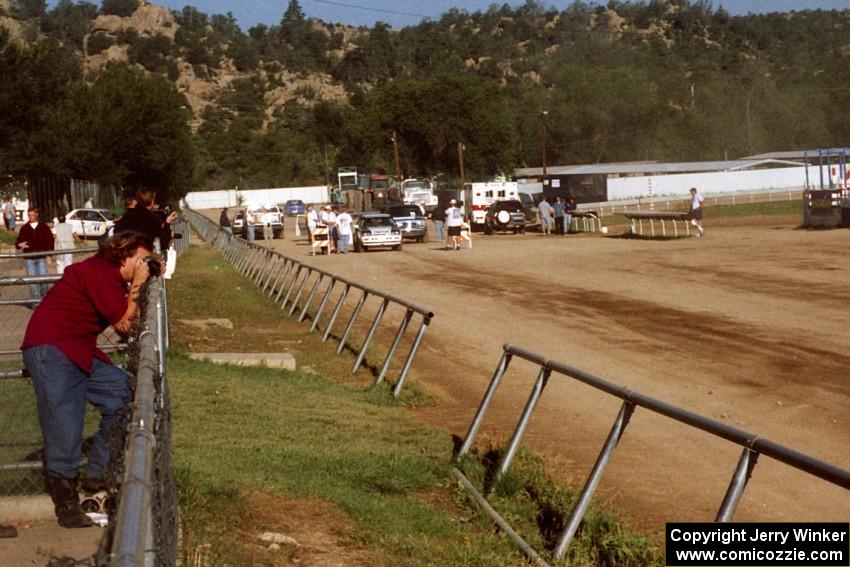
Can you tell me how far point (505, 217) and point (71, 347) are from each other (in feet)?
163

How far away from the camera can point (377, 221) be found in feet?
155

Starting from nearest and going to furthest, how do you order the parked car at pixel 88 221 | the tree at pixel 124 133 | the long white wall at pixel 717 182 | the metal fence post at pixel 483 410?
1. the metal fence post at pixel 483 410
2. the parked car at pixel 88 221
3. the tree at pixel 124 133
4. the long white wall at pixel 717 182

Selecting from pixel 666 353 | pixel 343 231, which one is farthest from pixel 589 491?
pixel 343 231

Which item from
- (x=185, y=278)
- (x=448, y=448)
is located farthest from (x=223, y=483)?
(x=185, y=278)

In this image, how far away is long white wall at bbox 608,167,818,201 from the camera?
90688 millimetres

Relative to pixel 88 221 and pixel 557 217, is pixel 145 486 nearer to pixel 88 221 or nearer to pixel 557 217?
pixel 88 221

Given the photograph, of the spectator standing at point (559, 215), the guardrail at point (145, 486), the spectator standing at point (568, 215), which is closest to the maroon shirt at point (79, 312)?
the guardrail at point (145, 486)

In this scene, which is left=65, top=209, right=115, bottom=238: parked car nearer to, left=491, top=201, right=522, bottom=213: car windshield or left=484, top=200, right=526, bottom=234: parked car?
left=484, top=200, right=526, bottom=234: parked car

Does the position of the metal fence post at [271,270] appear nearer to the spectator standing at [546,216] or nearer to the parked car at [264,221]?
the spectator standing at [546,216]

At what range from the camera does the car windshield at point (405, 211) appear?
2078 inches

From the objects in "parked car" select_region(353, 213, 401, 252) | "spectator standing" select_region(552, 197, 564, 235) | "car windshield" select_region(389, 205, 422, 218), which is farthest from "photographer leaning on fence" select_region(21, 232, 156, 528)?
"spectator standing" select_region(552, 197, 564, 235)

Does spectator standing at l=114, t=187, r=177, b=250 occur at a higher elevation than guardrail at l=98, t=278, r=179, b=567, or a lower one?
higher

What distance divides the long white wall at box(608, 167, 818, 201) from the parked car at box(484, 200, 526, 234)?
34.1 m

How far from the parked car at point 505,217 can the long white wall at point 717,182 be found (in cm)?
3413
